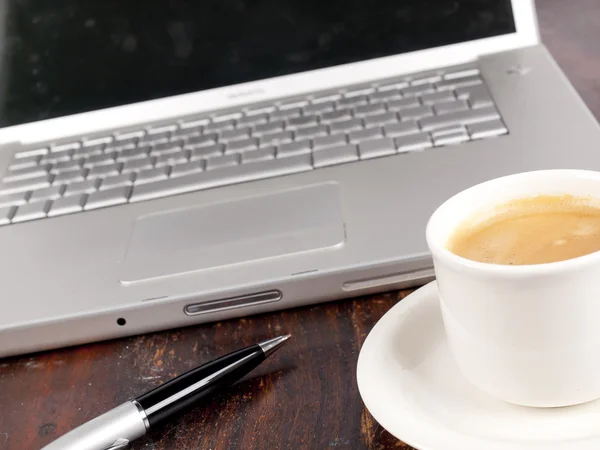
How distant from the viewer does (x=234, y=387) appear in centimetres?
49

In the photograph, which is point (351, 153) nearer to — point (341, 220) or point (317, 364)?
point (341, 220)

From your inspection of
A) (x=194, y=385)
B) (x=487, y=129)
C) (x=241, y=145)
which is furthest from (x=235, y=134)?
(x=194, y=385)

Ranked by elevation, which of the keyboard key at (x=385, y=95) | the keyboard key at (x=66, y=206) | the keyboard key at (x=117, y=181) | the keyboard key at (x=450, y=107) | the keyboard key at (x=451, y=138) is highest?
the keyboard key at (x=66, y=206)

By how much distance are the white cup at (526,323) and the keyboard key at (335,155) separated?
0.94ft

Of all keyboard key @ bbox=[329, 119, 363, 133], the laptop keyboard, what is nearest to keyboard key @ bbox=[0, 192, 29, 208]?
the laptop keyboard

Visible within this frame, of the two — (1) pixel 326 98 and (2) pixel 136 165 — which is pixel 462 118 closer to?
(1) pixel 326 98

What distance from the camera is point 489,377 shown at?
0.39 m

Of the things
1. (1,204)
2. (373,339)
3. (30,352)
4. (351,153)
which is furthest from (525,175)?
(1,204)

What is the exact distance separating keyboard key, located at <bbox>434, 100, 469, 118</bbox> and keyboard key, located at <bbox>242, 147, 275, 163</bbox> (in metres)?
0.16

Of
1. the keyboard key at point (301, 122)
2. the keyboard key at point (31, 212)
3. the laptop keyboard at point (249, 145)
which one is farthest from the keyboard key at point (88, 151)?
the keyboard key at point (301, 122)

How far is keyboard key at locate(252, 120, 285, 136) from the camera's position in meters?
0.77

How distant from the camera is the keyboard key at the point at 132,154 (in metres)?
0.79

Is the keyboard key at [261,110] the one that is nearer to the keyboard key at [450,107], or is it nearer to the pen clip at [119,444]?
the keyboard key at [450,107]

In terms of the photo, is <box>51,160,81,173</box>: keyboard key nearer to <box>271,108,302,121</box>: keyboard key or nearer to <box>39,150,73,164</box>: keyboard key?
<box>39,150,73,164</box>: keyboard key
